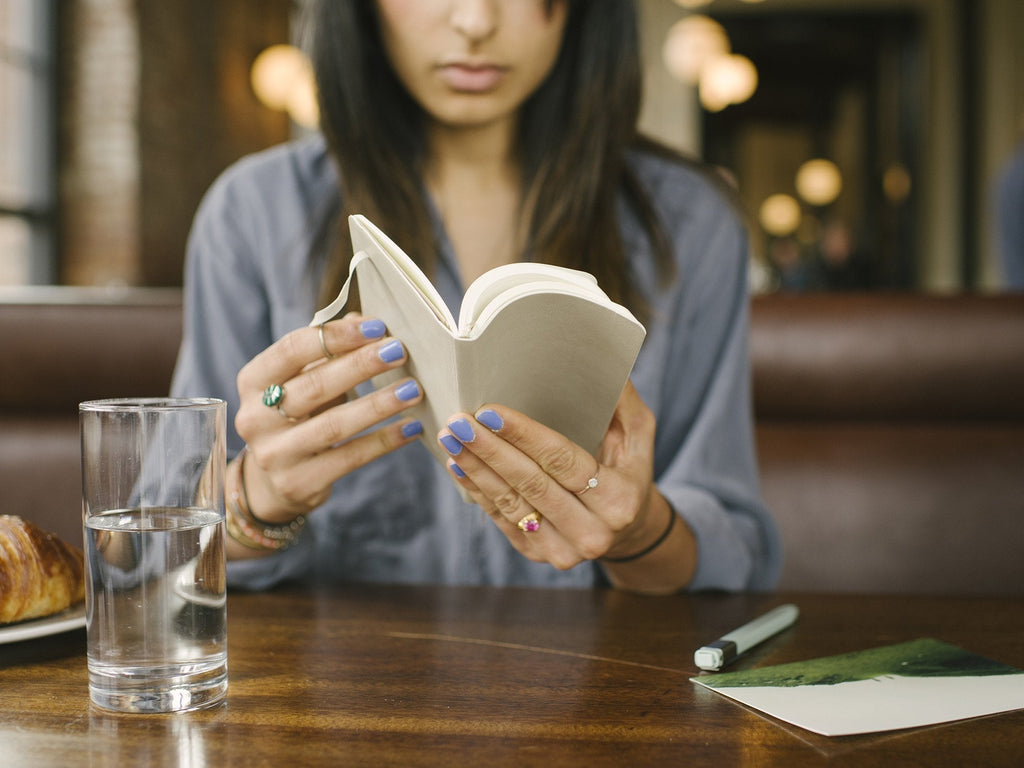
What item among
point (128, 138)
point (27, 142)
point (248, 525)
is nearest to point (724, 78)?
point (128, 138)

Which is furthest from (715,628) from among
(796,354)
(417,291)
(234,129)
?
(234,129)

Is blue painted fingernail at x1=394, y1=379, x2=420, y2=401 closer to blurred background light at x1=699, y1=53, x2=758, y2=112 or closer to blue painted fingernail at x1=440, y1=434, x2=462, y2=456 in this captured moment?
blue painted fingernail at x1=440, y1=434, x2=462, y2=456

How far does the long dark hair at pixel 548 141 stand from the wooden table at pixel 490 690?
0.45 m

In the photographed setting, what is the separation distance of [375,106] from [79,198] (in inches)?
157

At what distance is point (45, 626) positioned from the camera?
65 centimetres

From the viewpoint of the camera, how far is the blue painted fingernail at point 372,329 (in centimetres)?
69

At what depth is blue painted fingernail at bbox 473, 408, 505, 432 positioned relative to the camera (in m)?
0.64

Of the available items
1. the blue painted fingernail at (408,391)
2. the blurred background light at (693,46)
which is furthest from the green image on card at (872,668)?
the blurred background light at (693,46)

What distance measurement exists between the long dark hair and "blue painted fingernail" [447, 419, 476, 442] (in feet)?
1.64

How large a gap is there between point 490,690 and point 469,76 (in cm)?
66

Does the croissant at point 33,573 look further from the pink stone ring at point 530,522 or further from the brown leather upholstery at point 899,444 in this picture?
the brown leather upholstery at point 899,444

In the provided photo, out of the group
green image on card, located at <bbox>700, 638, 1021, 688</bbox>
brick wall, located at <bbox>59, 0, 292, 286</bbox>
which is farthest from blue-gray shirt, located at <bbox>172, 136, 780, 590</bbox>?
brick wall, located at <bbox>59, 0, 292, 286</bbox>

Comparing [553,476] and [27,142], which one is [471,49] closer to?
[553,476]

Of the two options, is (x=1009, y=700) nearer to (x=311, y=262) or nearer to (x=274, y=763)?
(x=274, y=763)
